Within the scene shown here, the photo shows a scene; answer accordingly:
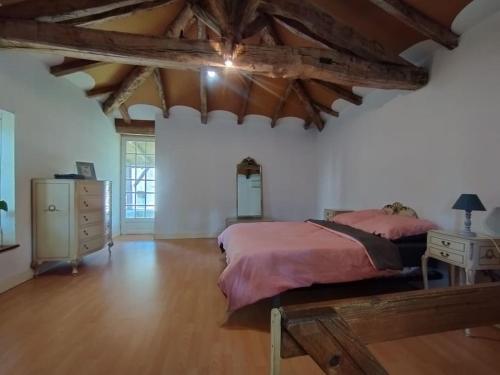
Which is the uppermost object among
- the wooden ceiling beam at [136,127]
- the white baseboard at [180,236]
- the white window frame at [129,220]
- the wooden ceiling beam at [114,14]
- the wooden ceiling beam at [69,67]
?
the wooden ceiling beam at [114,14]

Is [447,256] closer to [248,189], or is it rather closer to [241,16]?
[241,16]

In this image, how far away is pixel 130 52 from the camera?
8.41 feet

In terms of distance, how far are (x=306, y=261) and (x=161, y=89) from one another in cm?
387

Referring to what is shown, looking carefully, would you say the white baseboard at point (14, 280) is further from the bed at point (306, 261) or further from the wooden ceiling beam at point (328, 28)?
the wooden ceiling beam at point (328, 28)

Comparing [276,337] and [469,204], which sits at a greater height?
[469,204]

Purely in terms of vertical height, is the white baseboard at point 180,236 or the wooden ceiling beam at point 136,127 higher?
the wooden ceiling beam at point 136,127

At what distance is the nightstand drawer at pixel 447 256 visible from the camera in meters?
2.10

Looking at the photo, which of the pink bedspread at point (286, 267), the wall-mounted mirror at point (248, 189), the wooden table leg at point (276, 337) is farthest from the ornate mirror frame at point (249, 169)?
the wooden table leg at point (276, 337)

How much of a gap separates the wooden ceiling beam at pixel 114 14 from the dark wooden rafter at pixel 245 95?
1860 millimetres

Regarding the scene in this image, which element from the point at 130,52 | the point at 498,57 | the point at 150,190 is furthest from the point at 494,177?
the point at 150,190

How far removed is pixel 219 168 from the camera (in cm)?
574

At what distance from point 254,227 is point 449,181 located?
2136mm

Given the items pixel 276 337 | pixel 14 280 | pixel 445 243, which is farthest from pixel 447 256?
pixel 14 280

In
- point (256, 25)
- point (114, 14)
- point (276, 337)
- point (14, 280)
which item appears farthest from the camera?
point (256, 25)
